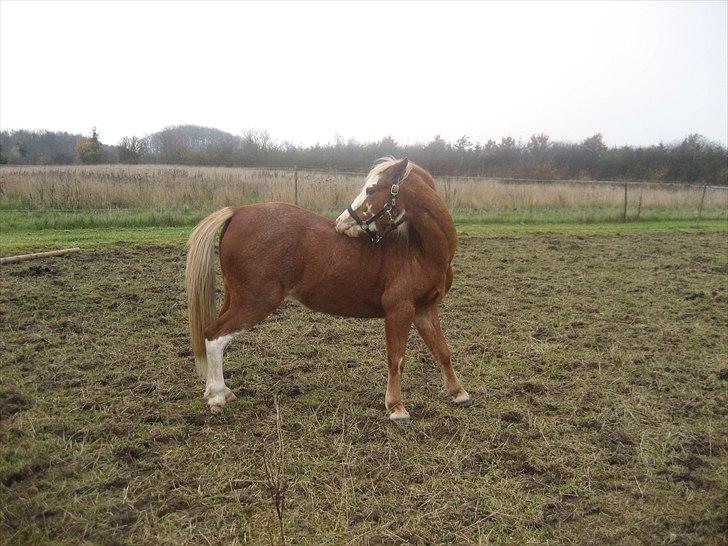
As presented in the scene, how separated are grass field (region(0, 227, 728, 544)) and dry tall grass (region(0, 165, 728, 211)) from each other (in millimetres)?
7130

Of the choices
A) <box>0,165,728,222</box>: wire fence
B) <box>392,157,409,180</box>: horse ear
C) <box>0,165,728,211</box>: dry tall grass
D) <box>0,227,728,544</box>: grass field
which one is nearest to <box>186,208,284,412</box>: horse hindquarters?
<box>0,227,728,544</box>: grass field

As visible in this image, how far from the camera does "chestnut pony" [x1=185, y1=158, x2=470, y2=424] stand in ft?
12.6

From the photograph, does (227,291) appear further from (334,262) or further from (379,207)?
(379,207)

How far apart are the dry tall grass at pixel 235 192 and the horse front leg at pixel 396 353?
10861 mm

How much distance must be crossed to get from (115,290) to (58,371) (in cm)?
262

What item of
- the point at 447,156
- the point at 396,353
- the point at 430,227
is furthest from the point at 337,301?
the point at 447,156

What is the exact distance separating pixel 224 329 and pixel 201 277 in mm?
463

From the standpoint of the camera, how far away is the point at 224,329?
12.7 ft

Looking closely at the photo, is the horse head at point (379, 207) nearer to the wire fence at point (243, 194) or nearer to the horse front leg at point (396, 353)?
the horse front leg at point (396, 353)

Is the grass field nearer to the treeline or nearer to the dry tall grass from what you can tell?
the dry tall grass

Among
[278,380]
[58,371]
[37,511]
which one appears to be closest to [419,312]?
[278,380]

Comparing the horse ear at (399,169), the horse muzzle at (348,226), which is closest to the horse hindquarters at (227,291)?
the horse muzzle at (348,226)

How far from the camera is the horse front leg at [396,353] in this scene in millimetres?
3879

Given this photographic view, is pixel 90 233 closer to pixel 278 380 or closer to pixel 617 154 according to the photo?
pixel 278 380
